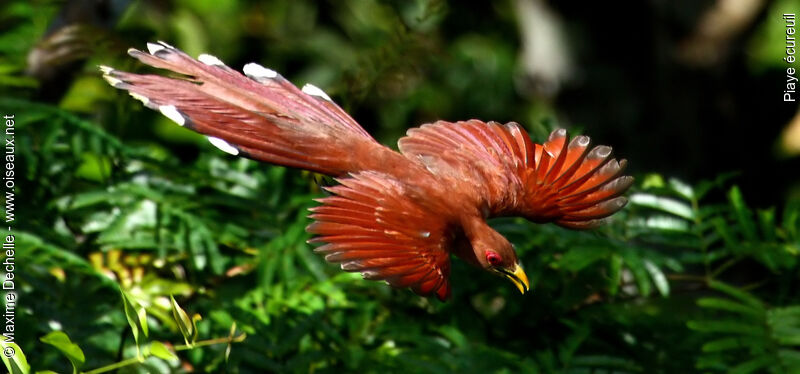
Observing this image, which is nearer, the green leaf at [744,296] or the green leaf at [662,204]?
the green leaf at [744,296]

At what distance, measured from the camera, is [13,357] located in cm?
163

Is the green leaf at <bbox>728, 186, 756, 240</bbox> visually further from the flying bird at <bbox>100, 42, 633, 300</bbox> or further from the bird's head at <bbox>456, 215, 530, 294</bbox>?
the bird's head at <bbox>456, 215, 530, 294</bbox>

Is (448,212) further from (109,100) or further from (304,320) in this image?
(109,100)

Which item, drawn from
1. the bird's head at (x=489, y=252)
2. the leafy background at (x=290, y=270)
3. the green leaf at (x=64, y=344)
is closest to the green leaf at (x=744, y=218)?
the leafy background at (x=290, y=270)

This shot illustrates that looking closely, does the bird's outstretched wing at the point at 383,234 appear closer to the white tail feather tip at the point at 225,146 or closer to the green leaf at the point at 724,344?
the white tail feather tip at the point at 225,146

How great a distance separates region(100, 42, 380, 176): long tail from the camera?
5.49 ft

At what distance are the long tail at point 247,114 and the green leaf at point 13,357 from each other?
0.42 metres

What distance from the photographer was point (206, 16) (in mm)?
5301

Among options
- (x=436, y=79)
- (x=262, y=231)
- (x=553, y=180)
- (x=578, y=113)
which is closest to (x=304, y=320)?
(x=262, y=231)

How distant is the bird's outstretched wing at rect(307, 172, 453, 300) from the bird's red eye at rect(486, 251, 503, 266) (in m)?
0.12

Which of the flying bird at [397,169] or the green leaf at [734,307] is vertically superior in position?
the green leaf at [734,307]

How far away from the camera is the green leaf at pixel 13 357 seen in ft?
5.24

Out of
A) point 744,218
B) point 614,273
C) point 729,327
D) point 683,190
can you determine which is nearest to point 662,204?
point 683,190

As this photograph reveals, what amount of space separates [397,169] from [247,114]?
0.27 metres
